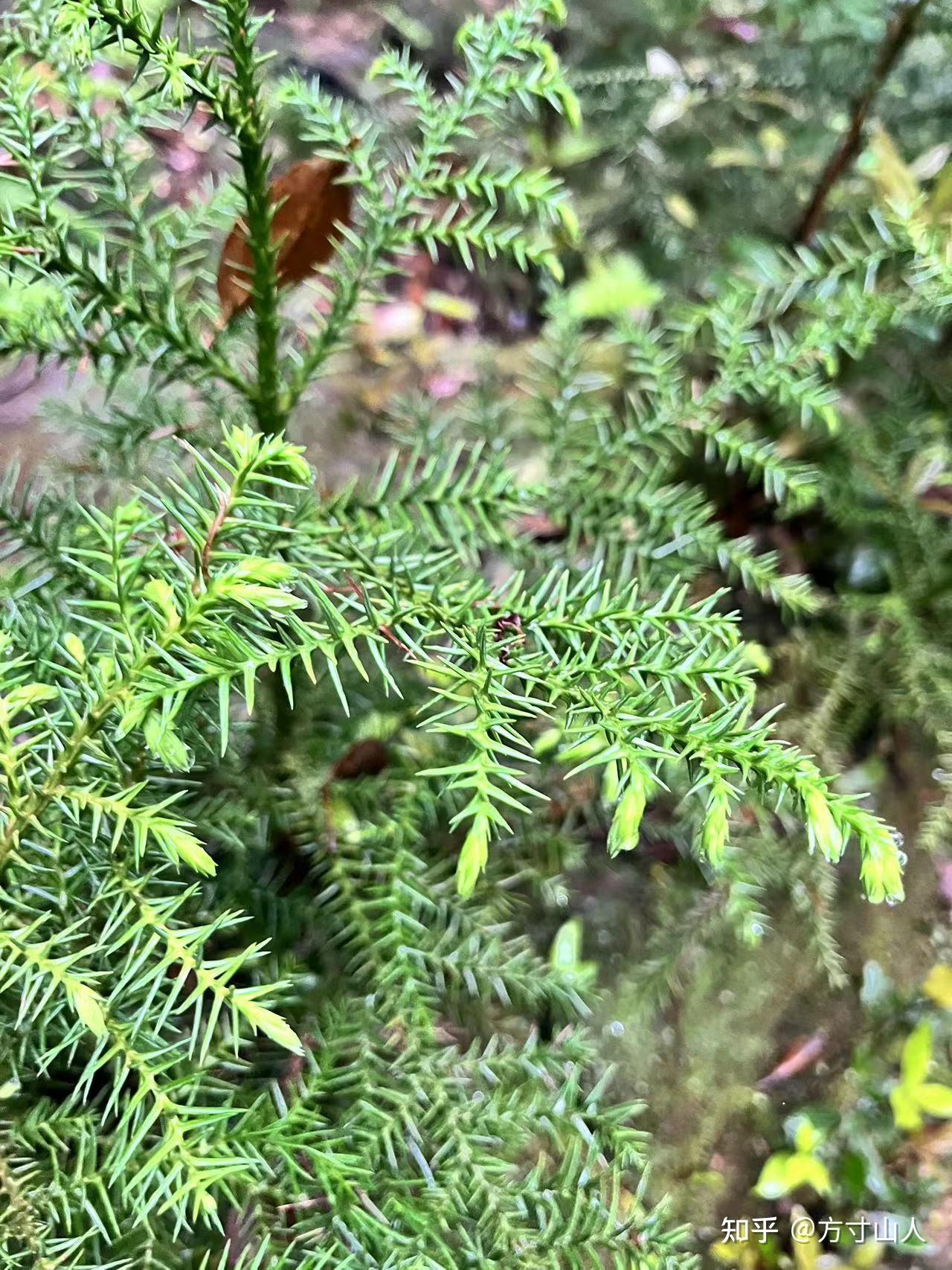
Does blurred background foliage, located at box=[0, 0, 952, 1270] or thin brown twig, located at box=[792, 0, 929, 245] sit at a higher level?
thin brown twig, located at box=[792, 0, 929, 245]

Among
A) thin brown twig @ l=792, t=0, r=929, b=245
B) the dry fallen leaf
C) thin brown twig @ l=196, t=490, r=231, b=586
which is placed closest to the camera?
thin brown twig @ l=196, t=490, r=231, b=586

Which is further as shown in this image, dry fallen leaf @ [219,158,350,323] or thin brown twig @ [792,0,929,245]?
thin brown twig @ [792,0,929,245]

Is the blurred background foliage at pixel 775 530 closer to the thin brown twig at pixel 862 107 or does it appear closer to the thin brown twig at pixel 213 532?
the thin brown twig at pixel 862 107

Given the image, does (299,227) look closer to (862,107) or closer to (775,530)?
(862,107)

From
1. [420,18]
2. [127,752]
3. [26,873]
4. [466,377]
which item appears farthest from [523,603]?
[420,18]

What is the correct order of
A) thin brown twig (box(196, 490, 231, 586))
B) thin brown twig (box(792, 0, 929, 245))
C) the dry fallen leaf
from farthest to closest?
thin brown twig (box(792, 0, 929, 245)) < the dry fallen leaf < thin brown twig (box(196, 490, 231, 586))

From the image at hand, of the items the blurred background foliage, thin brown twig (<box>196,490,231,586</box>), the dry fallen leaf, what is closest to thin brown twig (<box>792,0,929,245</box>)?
the blurred background foliage

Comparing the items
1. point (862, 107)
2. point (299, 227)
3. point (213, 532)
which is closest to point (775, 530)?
point (862, 107)

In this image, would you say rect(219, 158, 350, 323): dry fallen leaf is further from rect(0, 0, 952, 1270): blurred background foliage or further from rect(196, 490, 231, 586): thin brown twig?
rect(196, 490, 231, 586): thin brown twig
